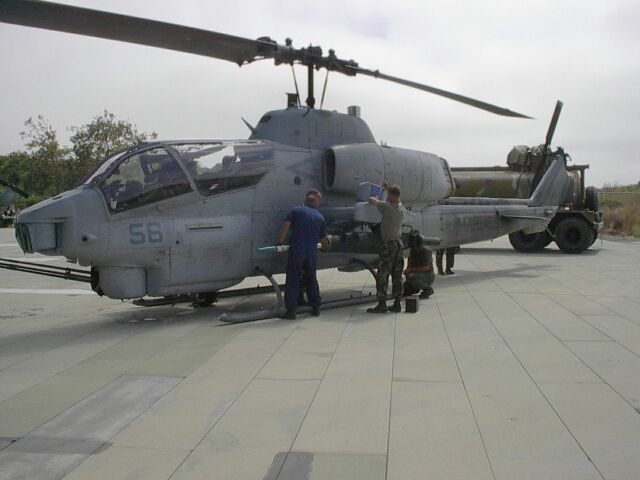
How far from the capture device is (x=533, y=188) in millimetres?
17344

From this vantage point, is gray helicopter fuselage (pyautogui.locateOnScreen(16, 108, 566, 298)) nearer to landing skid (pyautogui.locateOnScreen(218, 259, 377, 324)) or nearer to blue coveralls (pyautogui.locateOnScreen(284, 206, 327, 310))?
landing skid (pyautogui.locateOnScreen(218, 259, 377, 324))

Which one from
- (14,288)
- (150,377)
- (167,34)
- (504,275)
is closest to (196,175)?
(167,34)

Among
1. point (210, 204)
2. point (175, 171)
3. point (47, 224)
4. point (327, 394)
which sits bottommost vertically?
point (327, 394)

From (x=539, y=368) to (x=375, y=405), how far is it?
5.53 ft

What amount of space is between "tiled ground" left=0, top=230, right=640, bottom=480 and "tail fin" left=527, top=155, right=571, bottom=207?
4.88 metres

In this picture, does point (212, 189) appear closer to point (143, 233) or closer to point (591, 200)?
point (143, 233)

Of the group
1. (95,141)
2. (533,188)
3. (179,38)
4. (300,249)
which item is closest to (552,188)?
(533,188)

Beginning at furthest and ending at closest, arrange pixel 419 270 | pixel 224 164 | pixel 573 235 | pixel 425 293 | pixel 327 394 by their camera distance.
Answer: pixel 573 235 < pixel 425 293 < pixel 419 270 < pixel 224 164 < pixel 327 394

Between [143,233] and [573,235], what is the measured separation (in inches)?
535

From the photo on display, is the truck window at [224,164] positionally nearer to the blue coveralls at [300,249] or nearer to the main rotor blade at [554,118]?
the blue coveralls at [300,249]

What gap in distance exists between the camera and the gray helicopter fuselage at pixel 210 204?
6031mm


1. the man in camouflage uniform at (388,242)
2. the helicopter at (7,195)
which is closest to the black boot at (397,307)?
the man in camouflage uniform at (388,242)

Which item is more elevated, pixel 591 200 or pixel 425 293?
pixel 591 200

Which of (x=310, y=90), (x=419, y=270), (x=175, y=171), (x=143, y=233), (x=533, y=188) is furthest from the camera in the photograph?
(x=533, y=188)
